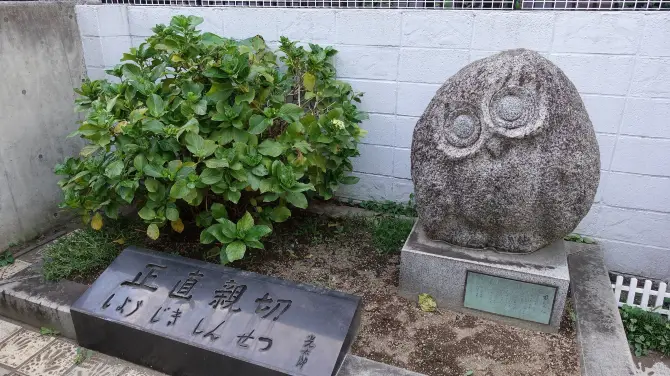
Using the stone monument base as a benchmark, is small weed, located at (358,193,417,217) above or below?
below

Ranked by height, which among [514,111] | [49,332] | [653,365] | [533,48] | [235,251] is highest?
[533,48]

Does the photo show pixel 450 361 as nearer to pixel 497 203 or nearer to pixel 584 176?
pixel 497 203

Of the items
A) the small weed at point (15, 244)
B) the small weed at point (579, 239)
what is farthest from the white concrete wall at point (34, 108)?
the small weed at point (579, 239)

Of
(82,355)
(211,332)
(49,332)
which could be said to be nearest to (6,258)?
(49,332)

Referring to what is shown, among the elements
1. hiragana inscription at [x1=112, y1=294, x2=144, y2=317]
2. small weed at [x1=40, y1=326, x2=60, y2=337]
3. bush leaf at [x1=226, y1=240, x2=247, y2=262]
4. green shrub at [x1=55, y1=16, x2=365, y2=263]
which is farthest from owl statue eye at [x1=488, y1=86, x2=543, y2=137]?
small weed at [x1=40, y1=326, x2=60, y2=337]

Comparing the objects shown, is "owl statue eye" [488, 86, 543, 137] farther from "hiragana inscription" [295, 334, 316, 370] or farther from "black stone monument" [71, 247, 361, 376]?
"hiragana inscription" [295, 334, 316, 370]

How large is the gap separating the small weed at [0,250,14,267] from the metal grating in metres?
2.35

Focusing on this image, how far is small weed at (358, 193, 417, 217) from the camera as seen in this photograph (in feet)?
12.7

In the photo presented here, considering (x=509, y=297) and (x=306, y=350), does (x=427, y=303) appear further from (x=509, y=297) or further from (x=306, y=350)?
(x=306, y=350)

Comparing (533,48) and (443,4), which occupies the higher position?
(443,4)

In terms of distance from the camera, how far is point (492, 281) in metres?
2.54

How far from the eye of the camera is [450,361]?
235 cm

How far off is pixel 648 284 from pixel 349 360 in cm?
215

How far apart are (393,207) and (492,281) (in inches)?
57.7
